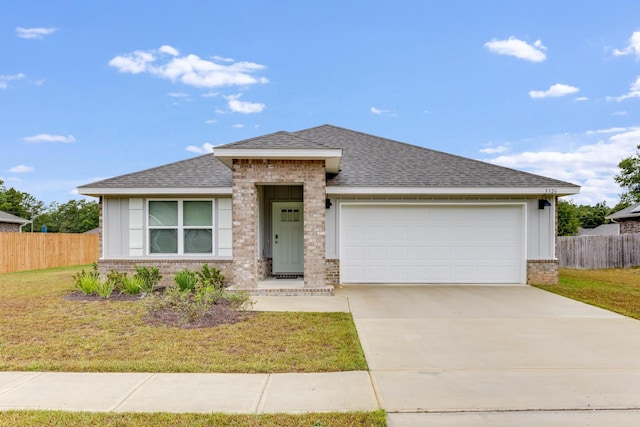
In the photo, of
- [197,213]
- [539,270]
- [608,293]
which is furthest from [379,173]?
[608,293]

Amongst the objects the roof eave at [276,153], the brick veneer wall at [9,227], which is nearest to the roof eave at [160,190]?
the roof eave at [276,153]

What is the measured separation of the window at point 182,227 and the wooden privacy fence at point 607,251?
692 inches

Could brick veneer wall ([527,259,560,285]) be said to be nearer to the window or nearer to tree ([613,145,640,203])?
the window

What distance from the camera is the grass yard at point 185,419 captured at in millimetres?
3426

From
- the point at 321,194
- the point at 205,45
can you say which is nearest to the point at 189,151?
the point at 205,45

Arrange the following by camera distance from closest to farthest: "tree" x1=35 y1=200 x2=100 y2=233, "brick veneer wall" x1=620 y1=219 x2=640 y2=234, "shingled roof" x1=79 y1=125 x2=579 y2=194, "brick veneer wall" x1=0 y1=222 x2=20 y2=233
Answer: "shingled roof" x1=79 y1=125 x2=579 y2=194 → "brick veneer wall" x1=620 y1=219 x2=640 y2=234 → "brick veneer wall" x1=0 y1=222 x2=20 y2=233 → "tree" x1=35 y1=200 x2=100 y2=233

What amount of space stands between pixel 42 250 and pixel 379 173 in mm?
18132

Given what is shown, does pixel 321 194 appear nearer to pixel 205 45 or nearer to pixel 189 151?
pixel 205 45

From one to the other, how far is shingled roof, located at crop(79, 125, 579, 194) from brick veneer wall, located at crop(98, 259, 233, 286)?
221 cm

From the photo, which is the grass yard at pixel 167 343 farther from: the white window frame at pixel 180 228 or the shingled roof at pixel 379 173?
the shingled roof at pixel 379 173

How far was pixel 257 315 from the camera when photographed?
7566 mm

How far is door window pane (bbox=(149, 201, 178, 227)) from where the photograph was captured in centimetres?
1212

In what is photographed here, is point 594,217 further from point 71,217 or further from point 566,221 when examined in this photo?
point 71,217

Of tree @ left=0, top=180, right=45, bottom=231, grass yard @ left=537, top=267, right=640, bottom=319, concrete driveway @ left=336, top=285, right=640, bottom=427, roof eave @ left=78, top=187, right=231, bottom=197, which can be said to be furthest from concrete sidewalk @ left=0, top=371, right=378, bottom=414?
tree @ left=0, top=180, right=45, bottom=231
